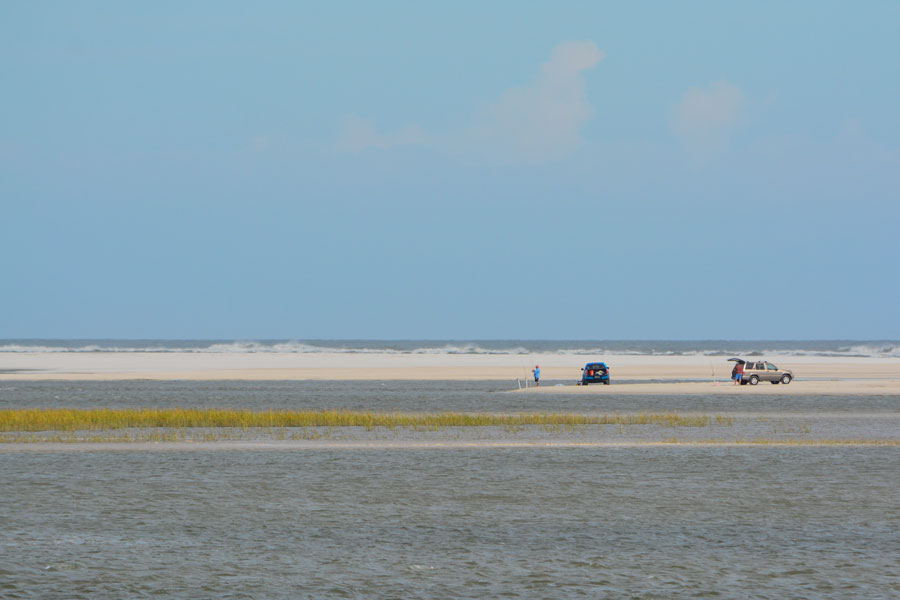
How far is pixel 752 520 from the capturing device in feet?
67.9

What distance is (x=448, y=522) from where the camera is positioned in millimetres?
20703

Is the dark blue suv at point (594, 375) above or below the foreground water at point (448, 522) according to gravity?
above

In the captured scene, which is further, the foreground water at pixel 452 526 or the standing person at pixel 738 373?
the standing person at pixel 738 373

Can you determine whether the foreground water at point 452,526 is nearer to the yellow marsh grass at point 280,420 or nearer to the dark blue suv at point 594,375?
the yellow marsh grass at point 280,420

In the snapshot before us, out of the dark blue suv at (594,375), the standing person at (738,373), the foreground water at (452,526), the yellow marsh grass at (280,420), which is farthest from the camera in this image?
the dark blue suv at (594,375)

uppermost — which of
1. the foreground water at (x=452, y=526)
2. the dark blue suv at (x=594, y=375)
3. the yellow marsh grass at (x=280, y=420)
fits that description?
the dark blue suv at (x=594, y=375)

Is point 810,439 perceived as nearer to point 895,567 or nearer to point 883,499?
point 883,499

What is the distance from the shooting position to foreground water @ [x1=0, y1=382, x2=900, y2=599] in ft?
51.0

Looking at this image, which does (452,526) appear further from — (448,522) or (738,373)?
(738,373)

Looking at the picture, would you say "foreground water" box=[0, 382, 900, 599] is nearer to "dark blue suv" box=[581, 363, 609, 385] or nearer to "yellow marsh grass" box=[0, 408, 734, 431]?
"yellow marsh grass" box=[0, 408, 734, 431]

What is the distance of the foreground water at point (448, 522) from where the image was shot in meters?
15.5

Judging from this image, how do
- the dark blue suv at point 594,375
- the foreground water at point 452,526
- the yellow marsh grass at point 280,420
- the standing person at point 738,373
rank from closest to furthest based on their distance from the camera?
the foreground water at point 452,526 < the yellow marsh grass at point 280,420 < the standing person at point 738,373 < the dark blue suv at point 594,375

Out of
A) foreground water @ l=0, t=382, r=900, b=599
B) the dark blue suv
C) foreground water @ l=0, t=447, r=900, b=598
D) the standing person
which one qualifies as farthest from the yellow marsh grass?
the dark blue suv

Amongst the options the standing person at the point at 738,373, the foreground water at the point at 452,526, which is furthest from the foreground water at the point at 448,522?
the standing person at the point at 738,373
